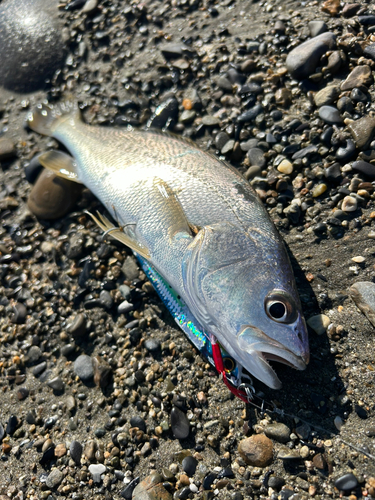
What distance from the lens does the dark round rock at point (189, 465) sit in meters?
2.55

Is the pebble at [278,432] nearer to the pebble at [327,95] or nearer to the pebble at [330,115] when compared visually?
the pebble at [330,115]

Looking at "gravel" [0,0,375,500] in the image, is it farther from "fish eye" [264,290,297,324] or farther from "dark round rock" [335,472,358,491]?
"fish eye" [264,290,297,324]

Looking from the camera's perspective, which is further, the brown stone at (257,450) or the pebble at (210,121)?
the pebble at (210,121)

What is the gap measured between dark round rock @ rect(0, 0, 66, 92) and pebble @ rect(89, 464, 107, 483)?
195 inches

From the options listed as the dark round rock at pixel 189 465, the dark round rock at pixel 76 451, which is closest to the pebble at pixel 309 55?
the dark round rock at pixel 189 465

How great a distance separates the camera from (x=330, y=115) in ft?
11.1

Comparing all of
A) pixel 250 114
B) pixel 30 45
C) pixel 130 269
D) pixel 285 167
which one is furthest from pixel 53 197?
pixel 30 45

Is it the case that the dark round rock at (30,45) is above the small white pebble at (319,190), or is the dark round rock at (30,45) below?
above

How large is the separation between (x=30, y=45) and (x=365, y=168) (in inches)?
203

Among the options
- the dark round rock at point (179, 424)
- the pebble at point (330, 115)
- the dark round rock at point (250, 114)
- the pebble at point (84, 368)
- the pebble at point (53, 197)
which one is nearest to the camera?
the dark round rock at point (179, 424)

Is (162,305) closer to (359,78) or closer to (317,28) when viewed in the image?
(359,78)

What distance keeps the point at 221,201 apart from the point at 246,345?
1.13m

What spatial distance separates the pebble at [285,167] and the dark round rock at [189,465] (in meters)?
2.57

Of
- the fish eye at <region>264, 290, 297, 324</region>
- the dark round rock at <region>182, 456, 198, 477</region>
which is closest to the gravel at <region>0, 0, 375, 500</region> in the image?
the dark round rock at <region>182, 456, 198, 477</region>
